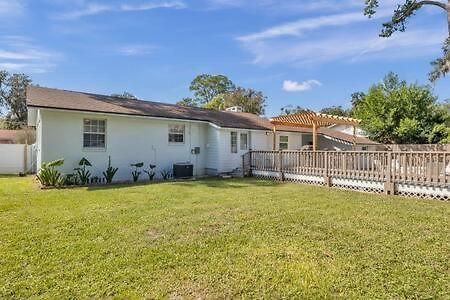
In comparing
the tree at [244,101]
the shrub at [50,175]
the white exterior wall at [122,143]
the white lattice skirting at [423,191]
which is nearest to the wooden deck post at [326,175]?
the white lattice skirting at [423,191]

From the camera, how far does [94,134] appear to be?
45.5 feet

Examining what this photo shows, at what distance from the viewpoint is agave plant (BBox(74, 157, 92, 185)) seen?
12.9m

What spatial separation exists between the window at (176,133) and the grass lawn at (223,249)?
774 cm

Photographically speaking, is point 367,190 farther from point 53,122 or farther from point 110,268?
point 53,122

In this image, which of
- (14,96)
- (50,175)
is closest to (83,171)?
(50,175)

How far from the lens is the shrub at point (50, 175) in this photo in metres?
11.7

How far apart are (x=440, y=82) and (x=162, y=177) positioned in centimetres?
2314

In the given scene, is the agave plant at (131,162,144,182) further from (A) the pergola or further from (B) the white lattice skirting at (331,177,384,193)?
(B) the white lattice skirting at (331,177,384,193)

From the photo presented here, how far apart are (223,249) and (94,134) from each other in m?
10.8

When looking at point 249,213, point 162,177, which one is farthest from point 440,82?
point 249,213

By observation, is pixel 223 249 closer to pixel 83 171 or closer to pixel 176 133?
pixel 83 171

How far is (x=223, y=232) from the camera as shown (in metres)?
5.92

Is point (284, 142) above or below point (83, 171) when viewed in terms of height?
above

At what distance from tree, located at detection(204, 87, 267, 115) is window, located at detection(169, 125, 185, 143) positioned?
26.1m
